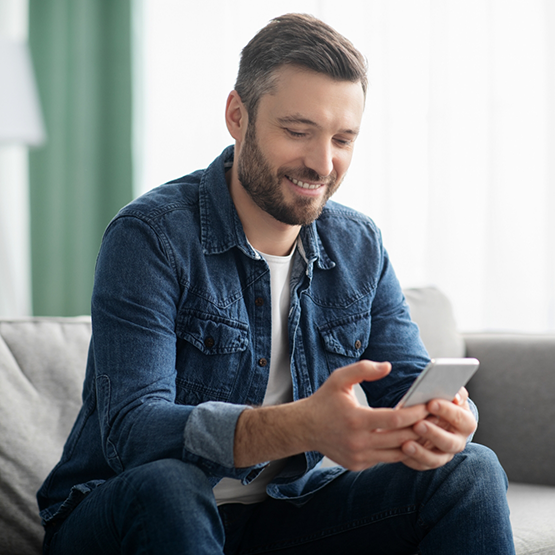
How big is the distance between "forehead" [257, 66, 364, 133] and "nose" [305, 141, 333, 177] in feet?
0.11

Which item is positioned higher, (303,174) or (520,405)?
(303,174)

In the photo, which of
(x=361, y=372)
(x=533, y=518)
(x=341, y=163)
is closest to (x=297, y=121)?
(x=341, y=163)

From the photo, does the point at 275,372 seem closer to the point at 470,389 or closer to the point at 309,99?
the point at 309,99

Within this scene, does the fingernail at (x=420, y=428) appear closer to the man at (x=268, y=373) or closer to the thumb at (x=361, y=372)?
the man at (x=268, y=373)

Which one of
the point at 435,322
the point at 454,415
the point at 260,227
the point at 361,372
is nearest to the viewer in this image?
the point at 361,372

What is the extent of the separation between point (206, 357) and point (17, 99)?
5.36 feet

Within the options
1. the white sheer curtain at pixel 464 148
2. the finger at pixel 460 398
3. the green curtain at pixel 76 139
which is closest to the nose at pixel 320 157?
the finger at pixel 460 398

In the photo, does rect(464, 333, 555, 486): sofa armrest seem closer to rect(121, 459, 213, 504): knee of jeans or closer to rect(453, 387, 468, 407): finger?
rect(453, 387, 468, 407): finger

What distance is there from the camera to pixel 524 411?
1.56 m

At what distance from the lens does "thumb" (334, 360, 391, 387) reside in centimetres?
78

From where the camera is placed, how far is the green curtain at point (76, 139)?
277cm

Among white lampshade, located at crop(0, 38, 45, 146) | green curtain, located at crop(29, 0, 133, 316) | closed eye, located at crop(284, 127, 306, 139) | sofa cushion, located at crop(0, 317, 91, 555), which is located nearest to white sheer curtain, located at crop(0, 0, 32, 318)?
green curtain, located at crop(29, 0, 133, 316)

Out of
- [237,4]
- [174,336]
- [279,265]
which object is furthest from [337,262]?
[237,4]

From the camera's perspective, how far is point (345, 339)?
121 cm
